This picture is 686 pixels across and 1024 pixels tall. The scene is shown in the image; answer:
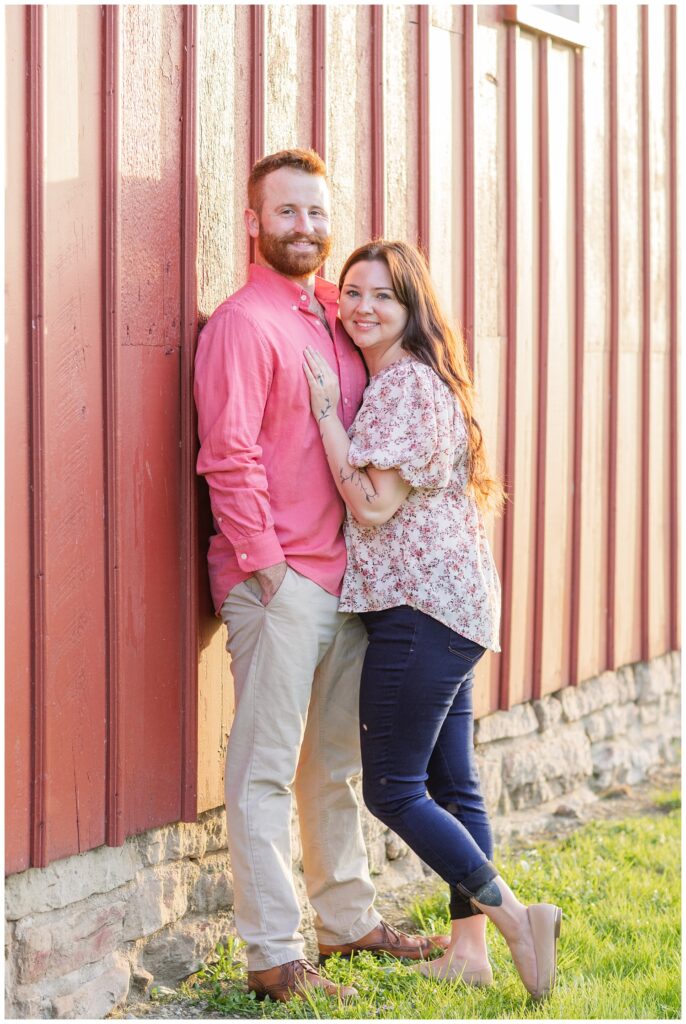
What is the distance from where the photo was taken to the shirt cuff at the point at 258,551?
11.5 ft

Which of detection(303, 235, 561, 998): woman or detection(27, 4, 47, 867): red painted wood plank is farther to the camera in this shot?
detection(303, 235, 561, 998): woman

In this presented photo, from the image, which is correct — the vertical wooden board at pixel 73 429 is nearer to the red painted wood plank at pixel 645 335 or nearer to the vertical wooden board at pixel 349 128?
the vertical wooden board at pixel 349 128

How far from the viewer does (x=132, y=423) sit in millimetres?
3584

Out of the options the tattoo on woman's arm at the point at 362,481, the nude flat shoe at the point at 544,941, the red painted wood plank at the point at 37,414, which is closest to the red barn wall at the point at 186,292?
the red painted wood plank at the point at 37,414

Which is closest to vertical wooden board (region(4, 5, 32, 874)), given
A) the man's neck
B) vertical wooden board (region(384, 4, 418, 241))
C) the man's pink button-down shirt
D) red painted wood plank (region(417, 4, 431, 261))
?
the man's pink button-down shirt

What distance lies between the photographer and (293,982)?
3.54 metres

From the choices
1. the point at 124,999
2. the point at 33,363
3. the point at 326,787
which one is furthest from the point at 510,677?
the point at 33,363

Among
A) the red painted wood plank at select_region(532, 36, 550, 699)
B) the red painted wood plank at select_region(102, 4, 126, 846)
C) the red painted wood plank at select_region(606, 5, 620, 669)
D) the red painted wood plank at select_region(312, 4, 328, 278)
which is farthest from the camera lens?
the red painted wood plank at select_region(606, 5, 620, 669)

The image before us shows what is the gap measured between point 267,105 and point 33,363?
1.35 m

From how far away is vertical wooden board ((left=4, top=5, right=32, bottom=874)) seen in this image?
3188mm

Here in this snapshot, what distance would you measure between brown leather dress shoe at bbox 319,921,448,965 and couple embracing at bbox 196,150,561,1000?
158 millimetres

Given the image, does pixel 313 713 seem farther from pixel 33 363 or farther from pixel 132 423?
pixel 33 363

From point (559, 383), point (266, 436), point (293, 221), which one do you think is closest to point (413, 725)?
point (266, 436)

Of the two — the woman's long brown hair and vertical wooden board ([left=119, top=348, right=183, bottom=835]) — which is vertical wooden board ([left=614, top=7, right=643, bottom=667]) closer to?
the woman's long brown hair
